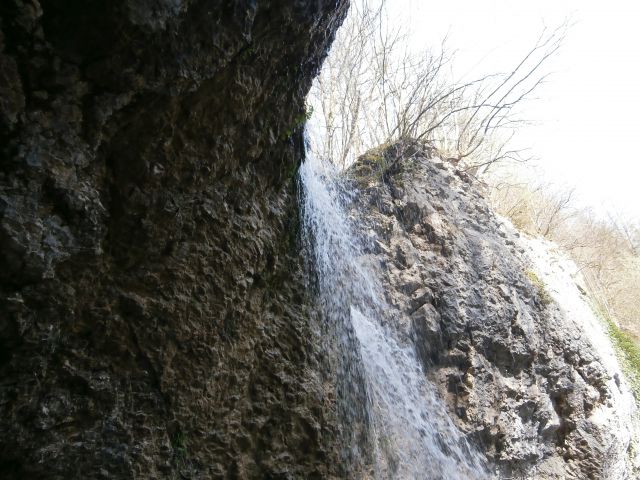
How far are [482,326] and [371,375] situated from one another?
2.05 m

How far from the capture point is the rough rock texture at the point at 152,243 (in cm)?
165

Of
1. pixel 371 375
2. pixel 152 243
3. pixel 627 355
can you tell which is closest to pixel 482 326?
pixel 371 375

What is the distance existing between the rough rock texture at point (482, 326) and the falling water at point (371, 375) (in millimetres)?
267

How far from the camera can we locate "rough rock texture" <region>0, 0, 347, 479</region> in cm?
165

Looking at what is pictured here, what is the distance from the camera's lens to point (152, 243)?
212 cm

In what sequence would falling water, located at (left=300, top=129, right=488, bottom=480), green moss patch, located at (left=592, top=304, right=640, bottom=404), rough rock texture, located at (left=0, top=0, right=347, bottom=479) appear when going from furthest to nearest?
green moss patch, located at (left=592, top=304, right=640, bottom=404)
falling water, located at (left=300, top=129, right=488, bottom=480)
rough rock texture, located at (left=0, top=0, right=347, bottom=479)

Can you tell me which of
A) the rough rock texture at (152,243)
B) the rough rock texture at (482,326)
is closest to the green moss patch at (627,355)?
the rough rock texture at (482,326)

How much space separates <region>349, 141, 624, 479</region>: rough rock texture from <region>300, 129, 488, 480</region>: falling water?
267mm

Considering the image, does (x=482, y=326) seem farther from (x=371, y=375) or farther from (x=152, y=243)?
(x=152, y=243)

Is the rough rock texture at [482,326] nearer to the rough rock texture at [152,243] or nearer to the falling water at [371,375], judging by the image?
the falling water at [371,375]

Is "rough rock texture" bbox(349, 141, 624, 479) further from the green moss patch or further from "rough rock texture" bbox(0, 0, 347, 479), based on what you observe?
"rough rock texture" bbox(0, 0, 347, 479)

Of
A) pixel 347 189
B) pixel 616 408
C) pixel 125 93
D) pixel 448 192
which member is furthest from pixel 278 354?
pixel 616 408

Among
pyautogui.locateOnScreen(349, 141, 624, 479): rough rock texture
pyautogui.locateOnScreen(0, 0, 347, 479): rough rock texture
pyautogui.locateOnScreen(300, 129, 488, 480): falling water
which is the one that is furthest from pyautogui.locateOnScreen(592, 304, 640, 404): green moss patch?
pyautogui.locateOnScreen(0, 0, 347, 479): rough rock texture

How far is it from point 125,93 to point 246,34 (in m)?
0.67
